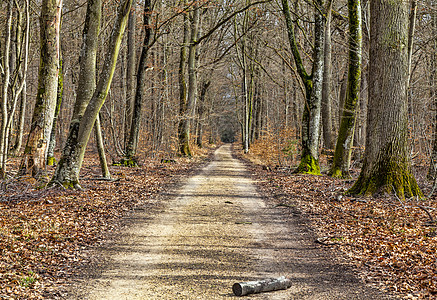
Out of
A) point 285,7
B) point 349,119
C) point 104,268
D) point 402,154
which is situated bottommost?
point 104,268

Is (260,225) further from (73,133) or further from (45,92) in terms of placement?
(45,92)

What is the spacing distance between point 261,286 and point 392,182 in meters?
6.21

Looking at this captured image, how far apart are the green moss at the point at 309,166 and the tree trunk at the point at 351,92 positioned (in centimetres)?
191

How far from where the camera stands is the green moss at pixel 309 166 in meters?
15.7

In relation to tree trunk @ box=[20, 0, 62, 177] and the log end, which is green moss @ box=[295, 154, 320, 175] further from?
the log end

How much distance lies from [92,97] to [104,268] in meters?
6.26

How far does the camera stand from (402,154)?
9.36 meters

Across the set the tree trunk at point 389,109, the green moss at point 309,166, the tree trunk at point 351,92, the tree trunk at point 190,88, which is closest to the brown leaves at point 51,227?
the tree trunk at point 389,109

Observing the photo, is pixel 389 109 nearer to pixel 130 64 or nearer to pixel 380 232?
pixel 380 232

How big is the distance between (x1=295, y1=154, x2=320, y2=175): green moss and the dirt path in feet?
23.1

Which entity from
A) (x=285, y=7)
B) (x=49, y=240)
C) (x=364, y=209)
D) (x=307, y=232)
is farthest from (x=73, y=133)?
(x=285, y=7)

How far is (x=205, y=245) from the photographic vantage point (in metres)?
6.27

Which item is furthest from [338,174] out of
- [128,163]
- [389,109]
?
[128,163]

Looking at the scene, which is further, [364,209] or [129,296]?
[364,209]
